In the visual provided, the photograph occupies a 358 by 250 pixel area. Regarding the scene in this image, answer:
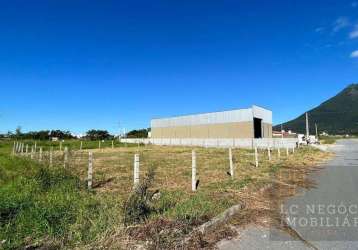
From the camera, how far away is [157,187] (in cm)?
1173

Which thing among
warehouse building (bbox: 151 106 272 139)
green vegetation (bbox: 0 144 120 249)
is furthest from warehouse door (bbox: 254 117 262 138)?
green vegetation (bbox: 0 144 120 249)

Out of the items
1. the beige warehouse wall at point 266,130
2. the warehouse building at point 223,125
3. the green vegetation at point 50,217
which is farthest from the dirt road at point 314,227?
the beige warehouse wall at point 266,130

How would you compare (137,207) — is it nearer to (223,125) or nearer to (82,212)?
(82,212)

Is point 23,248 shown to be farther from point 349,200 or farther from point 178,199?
point 349,200

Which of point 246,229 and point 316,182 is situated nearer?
point 246,229

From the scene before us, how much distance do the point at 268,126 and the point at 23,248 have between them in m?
63.0

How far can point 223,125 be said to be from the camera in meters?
62.7

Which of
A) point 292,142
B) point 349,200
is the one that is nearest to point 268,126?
point 292,142

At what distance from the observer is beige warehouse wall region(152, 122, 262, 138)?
5847cm

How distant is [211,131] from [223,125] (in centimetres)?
328

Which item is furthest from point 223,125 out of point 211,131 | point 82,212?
point 82,212

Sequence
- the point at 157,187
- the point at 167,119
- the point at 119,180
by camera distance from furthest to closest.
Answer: the point at 167,119, the point at 119,180, the point at 157,187

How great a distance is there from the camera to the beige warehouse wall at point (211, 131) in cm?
5847

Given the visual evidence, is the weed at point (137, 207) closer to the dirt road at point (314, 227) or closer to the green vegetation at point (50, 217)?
the green vegetation at point (50, 217)
